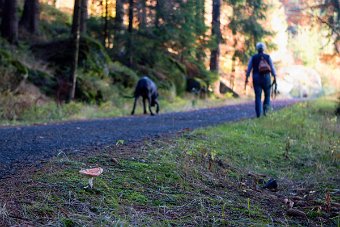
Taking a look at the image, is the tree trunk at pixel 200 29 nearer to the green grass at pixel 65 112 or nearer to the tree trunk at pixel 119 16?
the tree trunk at pixel 119 16

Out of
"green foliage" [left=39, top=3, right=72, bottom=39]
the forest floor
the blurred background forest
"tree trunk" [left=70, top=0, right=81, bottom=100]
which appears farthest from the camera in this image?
"green foliage" [left=39, top=3, right=72, bottom=39]

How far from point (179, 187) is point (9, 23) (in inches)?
649

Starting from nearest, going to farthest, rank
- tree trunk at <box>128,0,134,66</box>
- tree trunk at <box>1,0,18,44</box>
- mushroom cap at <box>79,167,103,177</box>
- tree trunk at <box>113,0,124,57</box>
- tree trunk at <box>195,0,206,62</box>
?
mushroom cap at <box>79,167,103,177</box> < tree trunk at <box>1,0,18,44</box> < tree trunk at <box>128,0,134,66</box> < tree trunk at <box>113,0,124,57</box> < tree trunk at <box>195,0,206,62</box>

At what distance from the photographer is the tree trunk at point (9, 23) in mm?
19219

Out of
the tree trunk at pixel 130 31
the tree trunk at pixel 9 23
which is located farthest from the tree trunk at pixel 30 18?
the tree trunk at pixel 130 31

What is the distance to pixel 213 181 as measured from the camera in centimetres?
540

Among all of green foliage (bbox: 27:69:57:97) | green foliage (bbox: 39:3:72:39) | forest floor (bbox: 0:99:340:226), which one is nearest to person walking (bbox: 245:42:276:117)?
forest floor (bbox: 0:99:340:226)

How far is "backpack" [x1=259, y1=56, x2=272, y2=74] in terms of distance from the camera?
12.3m

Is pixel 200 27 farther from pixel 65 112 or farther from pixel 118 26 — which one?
pixel 65 112

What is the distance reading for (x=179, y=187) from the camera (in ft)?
16.0

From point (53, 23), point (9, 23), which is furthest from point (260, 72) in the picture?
point (53, 23)

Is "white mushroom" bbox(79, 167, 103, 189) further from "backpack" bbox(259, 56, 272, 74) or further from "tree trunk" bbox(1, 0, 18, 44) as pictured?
"tree trunk" bbox(1, 0, 18, 44)

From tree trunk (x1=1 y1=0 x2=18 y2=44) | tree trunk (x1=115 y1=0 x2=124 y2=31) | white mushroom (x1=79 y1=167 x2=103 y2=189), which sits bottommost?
white mushroom (x1=79 y1=167 x2=103 y2=189)

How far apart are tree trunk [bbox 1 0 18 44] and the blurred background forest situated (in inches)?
1.6
